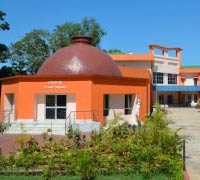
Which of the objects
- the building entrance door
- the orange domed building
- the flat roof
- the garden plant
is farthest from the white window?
the building entrance door

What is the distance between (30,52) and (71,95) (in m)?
34.7

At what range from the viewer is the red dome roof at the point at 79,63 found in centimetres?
2567

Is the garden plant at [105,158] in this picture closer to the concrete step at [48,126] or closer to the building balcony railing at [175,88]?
the concrete step at [48,126]

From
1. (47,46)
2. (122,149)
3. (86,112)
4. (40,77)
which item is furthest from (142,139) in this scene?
(47,46)

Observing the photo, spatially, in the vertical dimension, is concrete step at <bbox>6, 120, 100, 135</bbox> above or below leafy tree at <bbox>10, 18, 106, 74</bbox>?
below

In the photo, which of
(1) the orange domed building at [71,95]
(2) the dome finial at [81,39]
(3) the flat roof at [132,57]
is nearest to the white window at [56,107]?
(1) the orange domed building at [71,95]

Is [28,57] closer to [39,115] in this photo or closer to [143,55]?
[143,55]

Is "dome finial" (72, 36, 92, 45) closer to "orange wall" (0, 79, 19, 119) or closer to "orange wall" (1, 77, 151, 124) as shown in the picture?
"orange wall" (1, 77, 151, 124)

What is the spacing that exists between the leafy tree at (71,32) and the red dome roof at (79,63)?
30.6 m

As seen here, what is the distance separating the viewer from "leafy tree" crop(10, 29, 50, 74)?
56562 millimetres

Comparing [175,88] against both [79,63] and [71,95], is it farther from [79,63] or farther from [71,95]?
[71,95]

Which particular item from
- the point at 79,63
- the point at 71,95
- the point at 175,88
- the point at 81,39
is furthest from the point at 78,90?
the point at 175,88

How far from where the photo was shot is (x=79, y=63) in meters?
26.0

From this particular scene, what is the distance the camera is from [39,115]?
24.2 m
